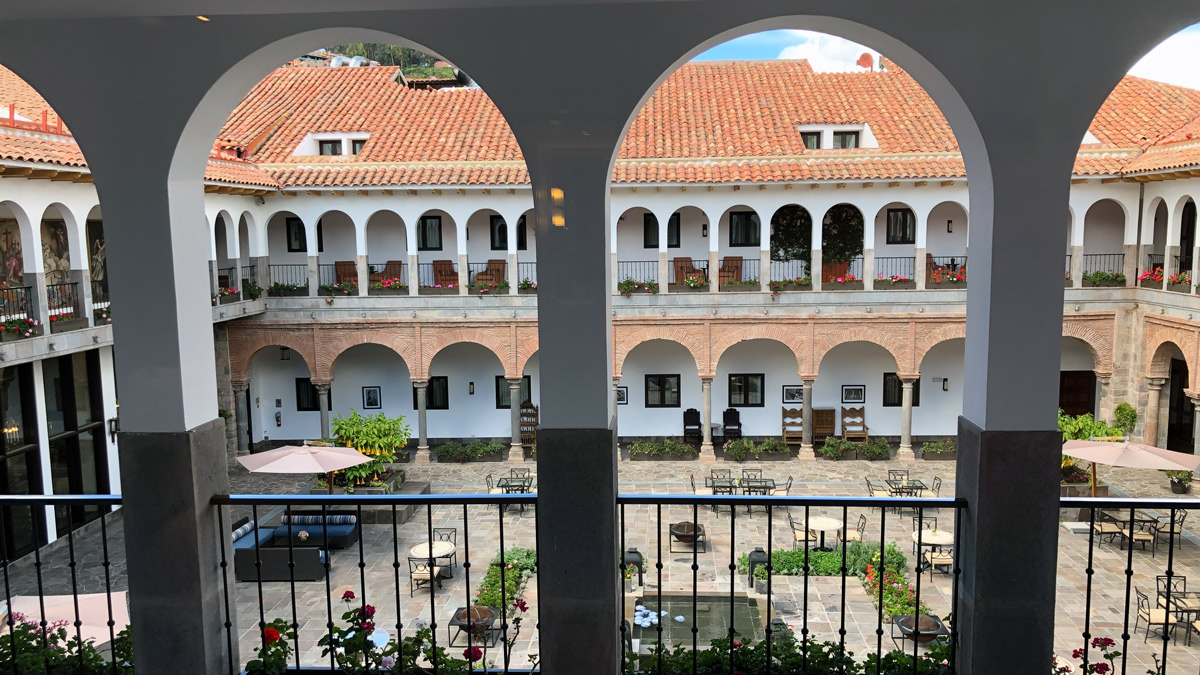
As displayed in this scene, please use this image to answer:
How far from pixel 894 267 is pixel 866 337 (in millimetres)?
2668

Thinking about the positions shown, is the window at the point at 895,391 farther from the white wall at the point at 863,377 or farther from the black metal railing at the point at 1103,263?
the black metal railing at the point at 1103,263

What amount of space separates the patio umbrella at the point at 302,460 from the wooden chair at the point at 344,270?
33.6ft

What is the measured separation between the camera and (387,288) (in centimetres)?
2061

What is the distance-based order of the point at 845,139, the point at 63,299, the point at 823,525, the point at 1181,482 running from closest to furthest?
the point at 823,525 → the point at 63,299 → the point at 1181,482 → the point at 845,139

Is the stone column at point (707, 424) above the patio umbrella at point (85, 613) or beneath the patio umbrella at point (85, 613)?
beneath

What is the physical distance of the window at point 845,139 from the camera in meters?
20.7

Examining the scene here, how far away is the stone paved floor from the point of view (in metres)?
10.4

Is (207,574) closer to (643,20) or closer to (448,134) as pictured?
(643,20)

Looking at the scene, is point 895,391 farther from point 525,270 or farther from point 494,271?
point 494,271

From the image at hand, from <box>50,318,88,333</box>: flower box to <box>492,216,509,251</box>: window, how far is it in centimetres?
1019

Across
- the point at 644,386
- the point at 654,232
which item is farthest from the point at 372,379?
the point at 654,232

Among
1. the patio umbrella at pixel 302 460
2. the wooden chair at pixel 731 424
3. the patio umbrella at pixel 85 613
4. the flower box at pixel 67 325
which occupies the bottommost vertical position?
the wooden chair at pixel 731 424

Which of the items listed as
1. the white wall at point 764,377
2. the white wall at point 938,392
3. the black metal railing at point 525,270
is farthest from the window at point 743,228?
the white wall at point 938,392

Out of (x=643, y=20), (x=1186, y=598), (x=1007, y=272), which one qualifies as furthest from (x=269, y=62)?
(x=1186, y=598)
